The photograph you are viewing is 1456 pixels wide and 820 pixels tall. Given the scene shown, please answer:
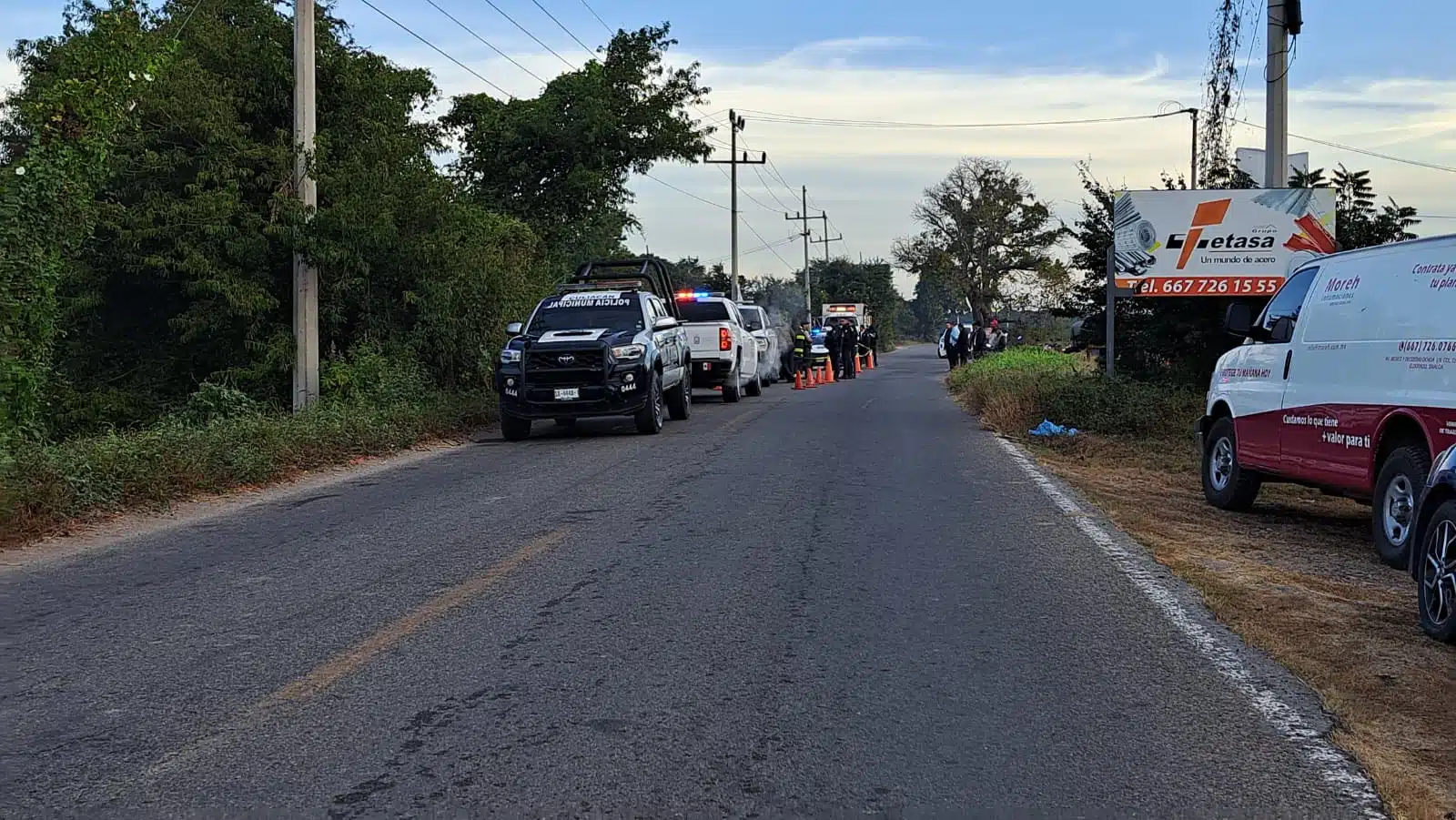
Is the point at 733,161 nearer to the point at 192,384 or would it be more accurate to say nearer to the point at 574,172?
the point at 574,172

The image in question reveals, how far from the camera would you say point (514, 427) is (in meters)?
17.6

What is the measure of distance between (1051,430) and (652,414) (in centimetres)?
518

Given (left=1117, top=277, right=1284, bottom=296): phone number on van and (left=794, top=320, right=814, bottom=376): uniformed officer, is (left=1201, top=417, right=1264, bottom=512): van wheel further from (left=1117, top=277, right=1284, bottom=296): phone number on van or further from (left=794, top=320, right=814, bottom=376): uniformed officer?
(left=794, top=320, right=814, bottom=376): uniformed officer

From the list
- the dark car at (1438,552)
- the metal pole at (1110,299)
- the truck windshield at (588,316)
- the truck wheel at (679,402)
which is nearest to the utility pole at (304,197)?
the truck windshield at (588,316)

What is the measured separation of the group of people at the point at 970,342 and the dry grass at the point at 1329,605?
26.2 metres

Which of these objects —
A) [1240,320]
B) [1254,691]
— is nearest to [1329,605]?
[1254,691]

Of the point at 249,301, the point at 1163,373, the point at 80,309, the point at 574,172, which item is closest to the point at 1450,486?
the point at 1163,373

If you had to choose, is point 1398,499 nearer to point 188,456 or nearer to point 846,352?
point 188,456

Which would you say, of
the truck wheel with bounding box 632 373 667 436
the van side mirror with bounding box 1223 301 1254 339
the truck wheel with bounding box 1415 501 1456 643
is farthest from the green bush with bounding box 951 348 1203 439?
the truck wheel with bounding box 1415 501 1456 643

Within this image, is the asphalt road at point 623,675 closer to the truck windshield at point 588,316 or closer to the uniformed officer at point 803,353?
the truck windshield at point 588,316

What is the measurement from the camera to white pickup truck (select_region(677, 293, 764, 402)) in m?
24.9

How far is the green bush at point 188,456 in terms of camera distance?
10.4 metres

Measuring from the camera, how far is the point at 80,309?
19000 millimetres

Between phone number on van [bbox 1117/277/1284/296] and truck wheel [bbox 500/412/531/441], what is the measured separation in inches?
326
